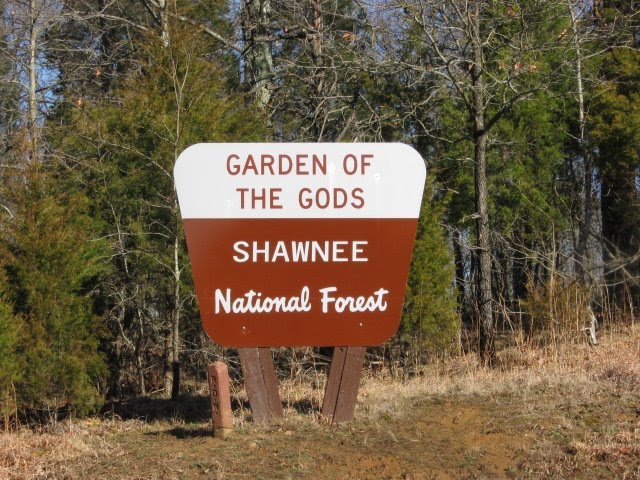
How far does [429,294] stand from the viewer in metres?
11.4

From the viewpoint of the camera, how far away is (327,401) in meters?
7.20

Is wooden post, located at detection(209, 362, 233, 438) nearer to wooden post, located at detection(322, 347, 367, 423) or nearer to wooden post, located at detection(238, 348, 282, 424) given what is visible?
wooden post, located at detection(238, 348, 282, 424)

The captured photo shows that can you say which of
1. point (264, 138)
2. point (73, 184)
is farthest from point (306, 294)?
point (264, 138)

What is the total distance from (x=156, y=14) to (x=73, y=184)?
593 cm

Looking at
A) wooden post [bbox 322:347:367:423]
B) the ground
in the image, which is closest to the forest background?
the ground

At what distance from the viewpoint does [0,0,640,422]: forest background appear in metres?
8.99

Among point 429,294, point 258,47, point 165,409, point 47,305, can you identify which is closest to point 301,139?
point 258,47

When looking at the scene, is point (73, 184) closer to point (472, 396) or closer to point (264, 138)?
point (264, 138)

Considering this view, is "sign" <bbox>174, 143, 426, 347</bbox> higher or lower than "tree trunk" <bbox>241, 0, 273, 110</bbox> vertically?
lower

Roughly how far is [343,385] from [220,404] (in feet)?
3.52

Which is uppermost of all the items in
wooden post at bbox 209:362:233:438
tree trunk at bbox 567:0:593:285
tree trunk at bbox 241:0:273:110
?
tree trunk at bbox 241:0:273:110

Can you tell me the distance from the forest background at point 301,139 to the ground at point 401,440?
139 centimetres

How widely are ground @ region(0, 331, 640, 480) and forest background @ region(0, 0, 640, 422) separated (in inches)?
54.7

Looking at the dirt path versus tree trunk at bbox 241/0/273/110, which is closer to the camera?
the dirt path
